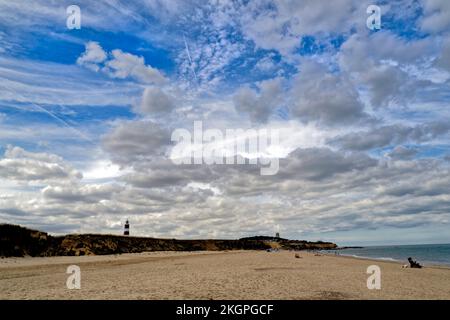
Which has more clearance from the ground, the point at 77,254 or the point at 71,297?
the point at 71,297

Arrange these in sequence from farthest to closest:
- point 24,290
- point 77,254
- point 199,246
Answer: point 199,246, point 77,254, point 24,290
